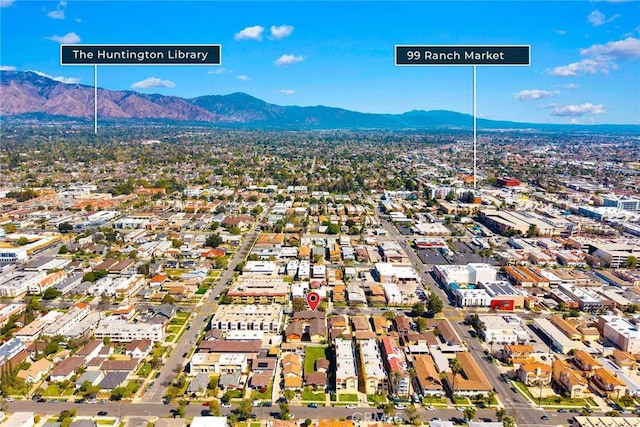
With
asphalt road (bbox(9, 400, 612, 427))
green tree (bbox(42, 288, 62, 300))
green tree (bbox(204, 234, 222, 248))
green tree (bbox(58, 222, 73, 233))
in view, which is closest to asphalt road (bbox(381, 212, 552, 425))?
asphalt road (bbox(9, 400, 612, 427))

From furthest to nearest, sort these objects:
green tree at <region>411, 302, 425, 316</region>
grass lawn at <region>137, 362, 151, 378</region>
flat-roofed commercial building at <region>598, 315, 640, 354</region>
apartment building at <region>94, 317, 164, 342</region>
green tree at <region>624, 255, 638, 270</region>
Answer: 1. green tree at <region>624, 255, 638, 270</region>
2. green tree at <region>411, 302, 425, 316</region>
3. apartment building at <region>94, 317, 164, 342</region>
4. flat-roofed commercial building at <region>598, 315, 640, 354</region>
5. grass lawn at <region>137, 362, 151, 378</region>

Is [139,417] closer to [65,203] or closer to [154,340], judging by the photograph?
[154,340]

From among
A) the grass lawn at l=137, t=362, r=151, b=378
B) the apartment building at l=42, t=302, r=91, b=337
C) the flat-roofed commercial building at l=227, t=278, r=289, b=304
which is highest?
the flat-roofed commercial building at l=227, t=278, r=289, b=304

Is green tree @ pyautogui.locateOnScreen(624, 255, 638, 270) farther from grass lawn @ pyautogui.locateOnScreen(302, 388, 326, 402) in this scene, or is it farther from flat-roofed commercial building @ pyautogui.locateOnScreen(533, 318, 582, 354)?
grass lawn @ pyautogui.locateOnScreen(302, 388, 326, 402)

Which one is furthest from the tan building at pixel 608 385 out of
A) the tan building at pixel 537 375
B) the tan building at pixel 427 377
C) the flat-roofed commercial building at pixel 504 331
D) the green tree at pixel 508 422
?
the tan building at pixel 427 377

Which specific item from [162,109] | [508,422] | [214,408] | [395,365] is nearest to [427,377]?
[395,365]

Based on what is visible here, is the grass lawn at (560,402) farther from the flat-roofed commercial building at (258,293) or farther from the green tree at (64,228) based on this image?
the green tree at (64,228)
